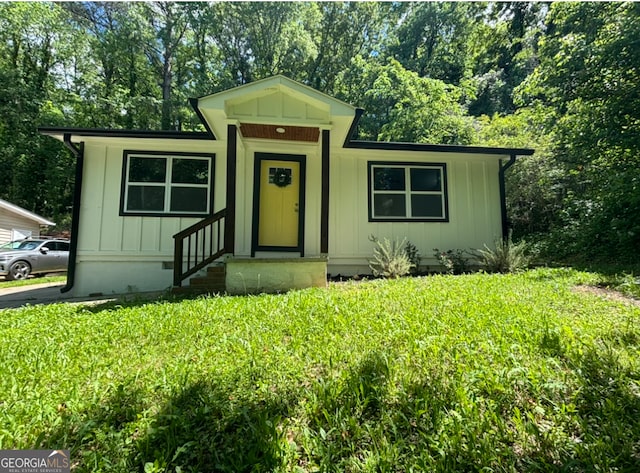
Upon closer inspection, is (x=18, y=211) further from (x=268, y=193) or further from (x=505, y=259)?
(x=505, y=259)

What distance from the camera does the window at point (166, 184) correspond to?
6691mm

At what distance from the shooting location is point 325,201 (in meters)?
5.73

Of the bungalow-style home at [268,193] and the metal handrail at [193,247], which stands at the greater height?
the bungalow-style home at [268,193]

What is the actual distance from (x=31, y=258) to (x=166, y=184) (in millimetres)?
8439

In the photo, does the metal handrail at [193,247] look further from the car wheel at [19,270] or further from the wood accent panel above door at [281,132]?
the car wheel at [19,270]

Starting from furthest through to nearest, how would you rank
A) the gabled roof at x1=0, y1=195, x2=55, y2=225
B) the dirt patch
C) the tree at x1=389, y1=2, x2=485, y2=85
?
the tree at x1=389, y1=2, x2=485, y2=85 → the gabled roof at x1=0, y1=195, x2=55, y2=225 → the dirt patch

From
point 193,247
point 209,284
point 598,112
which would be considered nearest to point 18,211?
point 193,247

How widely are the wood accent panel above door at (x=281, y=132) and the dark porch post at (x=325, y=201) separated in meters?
0.45

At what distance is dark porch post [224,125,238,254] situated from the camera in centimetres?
544

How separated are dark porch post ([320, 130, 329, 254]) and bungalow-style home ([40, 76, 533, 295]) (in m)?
0.02

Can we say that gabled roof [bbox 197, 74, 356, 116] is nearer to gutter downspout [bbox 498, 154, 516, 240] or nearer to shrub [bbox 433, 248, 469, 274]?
shrub [bbox 433, 248, 469, 274]

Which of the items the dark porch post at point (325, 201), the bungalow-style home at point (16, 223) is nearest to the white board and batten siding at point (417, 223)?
the dark porch post at point (325, 201)

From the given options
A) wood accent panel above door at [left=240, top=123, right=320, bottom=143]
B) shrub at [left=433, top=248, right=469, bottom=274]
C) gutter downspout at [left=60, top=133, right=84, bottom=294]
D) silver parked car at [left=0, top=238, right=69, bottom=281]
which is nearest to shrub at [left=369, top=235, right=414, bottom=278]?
shrub at [left=433, top=248, right=469, bottom=274]

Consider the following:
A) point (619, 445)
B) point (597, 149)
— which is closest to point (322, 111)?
point (619, 445)
